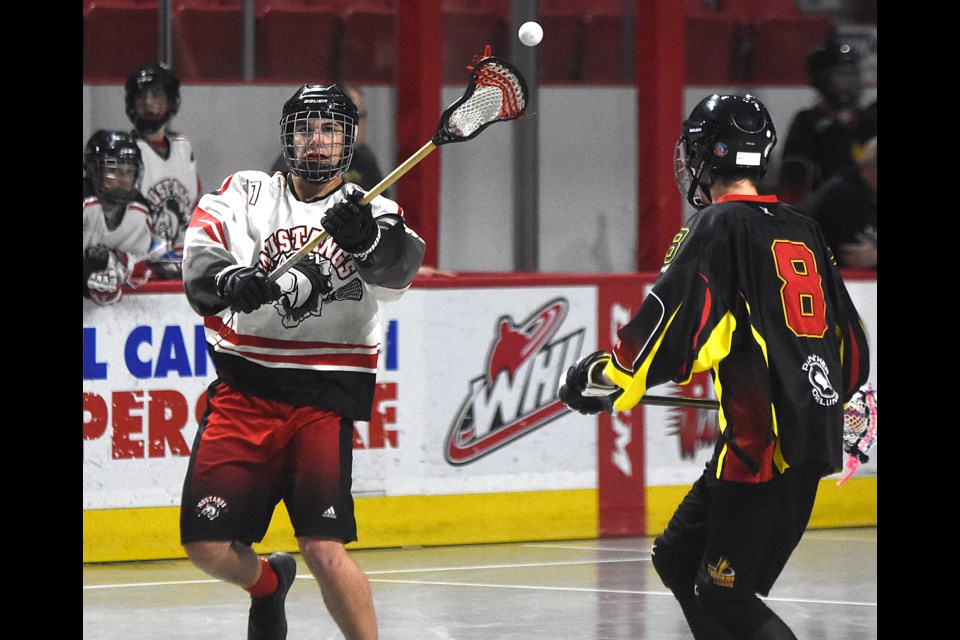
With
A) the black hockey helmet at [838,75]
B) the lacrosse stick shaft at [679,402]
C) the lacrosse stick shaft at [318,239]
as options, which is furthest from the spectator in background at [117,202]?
the black hockey helmet at [838,75]

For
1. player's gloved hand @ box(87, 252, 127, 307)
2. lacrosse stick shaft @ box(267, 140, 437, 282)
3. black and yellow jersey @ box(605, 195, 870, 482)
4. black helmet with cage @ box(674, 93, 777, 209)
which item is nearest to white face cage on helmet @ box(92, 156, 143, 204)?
player's gloved hand @ box(87, 252, 127, 307)

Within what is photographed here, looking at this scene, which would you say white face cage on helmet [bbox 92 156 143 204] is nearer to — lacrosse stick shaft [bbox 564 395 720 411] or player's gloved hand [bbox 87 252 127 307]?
player's gloved hand [bbox 87 252 127 307]

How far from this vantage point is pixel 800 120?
823 centimetres

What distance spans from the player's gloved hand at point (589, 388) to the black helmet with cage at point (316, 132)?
34.9 inches

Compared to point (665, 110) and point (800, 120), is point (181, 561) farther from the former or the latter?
point (800, 120)

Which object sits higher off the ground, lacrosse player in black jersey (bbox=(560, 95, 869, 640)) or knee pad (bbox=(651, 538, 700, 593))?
lacrosse player in black jersey (bbox=(560, 95, 869, 640))

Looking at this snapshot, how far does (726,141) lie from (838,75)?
15.2 feet

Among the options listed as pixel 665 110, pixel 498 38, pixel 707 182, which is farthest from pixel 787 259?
pixel 498 38

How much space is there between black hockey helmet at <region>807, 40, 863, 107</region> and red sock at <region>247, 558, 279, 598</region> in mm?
4708

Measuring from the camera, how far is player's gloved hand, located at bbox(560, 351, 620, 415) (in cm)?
389

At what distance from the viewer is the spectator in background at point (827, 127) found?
26.9ft

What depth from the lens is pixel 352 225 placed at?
13.2 ft

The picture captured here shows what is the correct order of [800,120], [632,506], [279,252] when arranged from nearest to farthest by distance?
[279,252] → [632,506] → [800,120]
